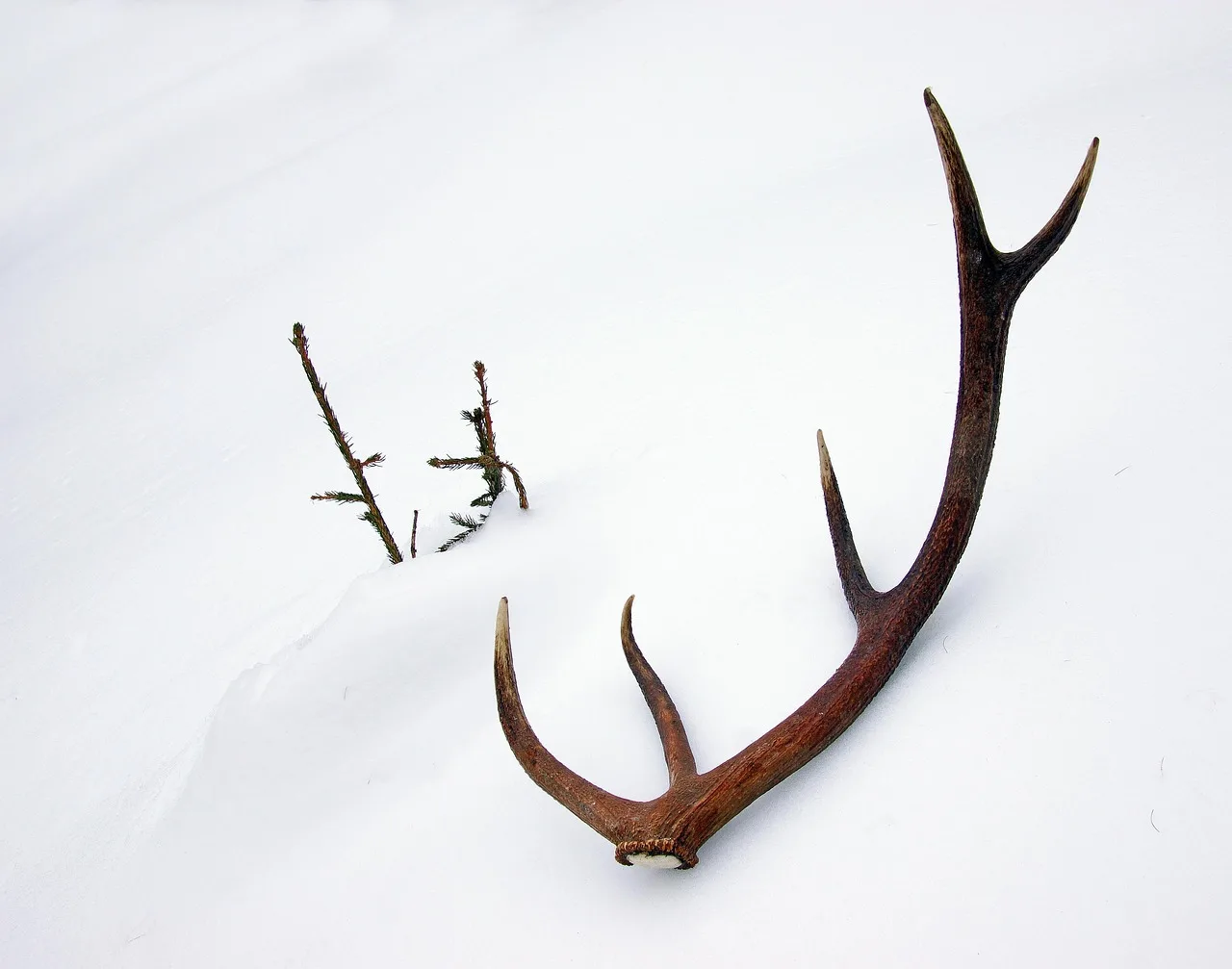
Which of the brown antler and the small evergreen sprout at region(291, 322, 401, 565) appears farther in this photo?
the small evergreen sprout at region(291, 322, 401, 565)

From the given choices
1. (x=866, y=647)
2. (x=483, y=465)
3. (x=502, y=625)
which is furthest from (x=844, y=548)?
(x=483, y=465)

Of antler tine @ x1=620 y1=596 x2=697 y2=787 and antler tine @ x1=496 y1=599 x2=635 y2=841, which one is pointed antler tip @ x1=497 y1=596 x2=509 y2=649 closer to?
antler tine @ x1=496 y1=599 x2=635 y2=841

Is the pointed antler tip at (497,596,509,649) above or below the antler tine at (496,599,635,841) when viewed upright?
above

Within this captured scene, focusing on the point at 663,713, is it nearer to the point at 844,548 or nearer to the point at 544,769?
the point at 544,769

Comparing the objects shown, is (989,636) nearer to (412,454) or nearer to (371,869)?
(371,869)

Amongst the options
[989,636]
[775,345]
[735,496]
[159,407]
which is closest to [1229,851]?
[989,636]

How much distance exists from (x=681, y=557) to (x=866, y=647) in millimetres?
447

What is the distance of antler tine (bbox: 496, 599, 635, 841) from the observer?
1157mm

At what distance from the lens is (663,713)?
1308mm

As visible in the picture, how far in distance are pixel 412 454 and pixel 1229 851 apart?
1.79 meters

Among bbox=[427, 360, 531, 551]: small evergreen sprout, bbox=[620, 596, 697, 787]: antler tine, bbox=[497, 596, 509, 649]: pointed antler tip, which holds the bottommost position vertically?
bbox=[620, 596, 697, 787]: antler tine

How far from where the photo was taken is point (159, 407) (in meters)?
2.90

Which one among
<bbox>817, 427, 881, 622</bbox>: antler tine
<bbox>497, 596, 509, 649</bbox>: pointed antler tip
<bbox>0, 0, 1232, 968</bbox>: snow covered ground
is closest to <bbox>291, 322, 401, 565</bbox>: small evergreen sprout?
<bbox>0, 0, 1232, 968</bbox>: snow covered ground

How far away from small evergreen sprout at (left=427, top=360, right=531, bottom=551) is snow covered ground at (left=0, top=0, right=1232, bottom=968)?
84 mm
